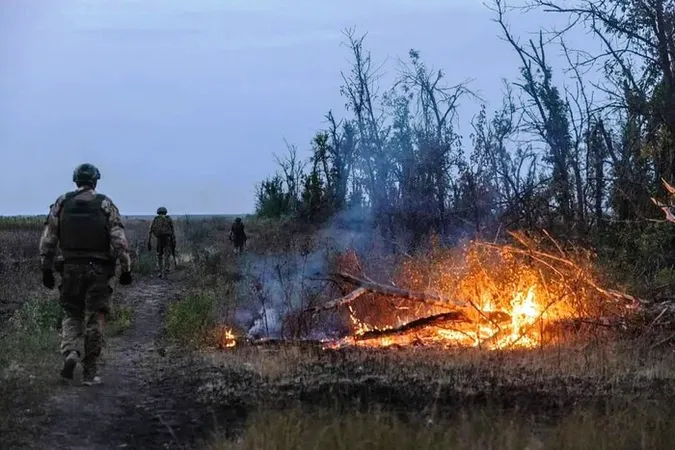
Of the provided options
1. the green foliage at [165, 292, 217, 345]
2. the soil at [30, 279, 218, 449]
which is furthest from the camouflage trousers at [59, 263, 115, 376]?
the green foliage at [165, 292, 217, 345]

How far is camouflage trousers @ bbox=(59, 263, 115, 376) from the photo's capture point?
7.86 metres

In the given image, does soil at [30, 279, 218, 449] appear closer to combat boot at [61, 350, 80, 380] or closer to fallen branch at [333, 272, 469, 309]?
combat boot at [61, 350, 80, 380]

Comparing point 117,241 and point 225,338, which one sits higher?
point 117,241

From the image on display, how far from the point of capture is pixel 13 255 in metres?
23.3

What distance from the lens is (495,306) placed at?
1117 cm

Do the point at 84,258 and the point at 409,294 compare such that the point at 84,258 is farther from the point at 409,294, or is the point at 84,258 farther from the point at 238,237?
the point at 238,237

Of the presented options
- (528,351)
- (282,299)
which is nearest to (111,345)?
(282,299)

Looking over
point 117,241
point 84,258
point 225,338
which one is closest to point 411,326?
point 225,338

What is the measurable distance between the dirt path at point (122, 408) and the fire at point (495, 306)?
247cm

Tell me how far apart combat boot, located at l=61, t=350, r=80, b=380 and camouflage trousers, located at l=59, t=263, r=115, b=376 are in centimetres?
5

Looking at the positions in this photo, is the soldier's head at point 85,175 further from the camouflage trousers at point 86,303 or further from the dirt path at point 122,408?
the dirt path at point 122,408

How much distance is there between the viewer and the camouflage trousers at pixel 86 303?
25.8 ft

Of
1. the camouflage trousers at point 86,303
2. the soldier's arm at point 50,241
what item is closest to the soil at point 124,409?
the camouflage trousers at point 86,303

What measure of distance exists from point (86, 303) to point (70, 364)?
0.58 meters
